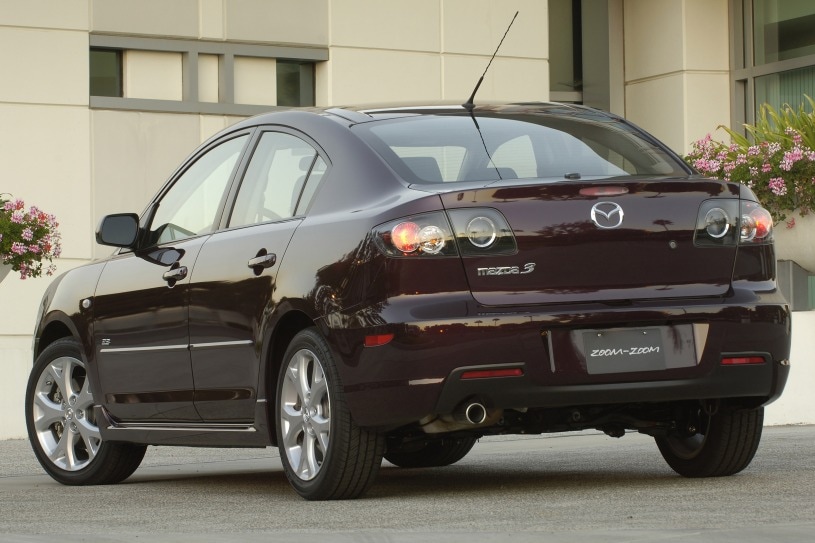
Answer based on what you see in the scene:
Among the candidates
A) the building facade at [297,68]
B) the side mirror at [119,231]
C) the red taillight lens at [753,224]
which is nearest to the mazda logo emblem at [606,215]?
the red taillight lens at [753,224]

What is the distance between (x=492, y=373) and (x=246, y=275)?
1358 millimetres

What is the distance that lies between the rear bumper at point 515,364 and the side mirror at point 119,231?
75.5 inches

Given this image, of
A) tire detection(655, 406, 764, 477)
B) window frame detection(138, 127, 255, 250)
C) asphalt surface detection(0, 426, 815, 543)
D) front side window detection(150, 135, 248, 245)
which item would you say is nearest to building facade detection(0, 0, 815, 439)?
asphalt surface detection(0, 426, 815, 543)

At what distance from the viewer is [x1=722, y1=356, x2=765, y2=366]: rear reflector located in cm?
642

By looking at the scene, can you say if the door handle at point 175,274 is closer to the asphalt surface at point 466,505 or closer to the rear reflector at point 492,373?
the asphalt surface at point 466,505

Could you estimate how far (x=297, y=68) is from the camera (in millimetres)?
20141

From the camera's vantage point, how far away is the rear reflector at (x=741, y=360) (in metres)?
6.42

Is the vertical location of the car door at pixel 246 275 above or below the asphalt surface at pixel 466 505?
above

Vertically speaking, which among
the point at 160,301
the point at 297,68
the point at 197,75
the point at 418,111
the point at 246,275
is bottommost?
the point at 160,301

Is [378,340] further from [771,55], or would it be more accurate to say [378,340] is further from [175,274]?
[771,55]

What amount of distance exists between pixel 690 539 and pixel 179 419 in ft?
10.6

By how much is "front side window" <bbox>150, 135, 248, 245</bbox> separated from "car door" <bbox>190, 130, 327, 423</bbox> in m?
0.21

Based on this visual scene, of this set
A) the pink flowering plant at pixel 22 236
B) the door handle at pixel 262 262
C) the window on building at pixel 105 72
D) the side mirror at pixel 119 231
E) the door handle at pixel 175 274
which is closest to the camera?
the door handle at pixel 262 262

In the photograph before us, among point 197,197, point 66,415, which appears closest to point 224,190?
point 197,197
